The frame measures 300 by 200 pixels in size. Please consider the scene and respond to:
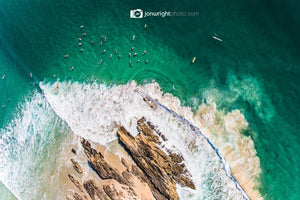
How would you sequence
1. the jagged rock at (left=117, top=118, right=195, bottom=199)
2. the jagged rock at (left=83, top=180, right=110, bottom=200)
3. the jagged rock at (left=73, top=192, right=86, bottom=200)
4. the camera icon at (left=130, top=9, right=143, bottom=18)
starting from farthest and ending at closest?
1. the jagged rock at (left=73, top=192, right=86, bottom=200)
2. the camera icon at (left=130, top=9, right=143, bottom=18)
3. the jagged rock at (left=83, top=180, right=110, bottom=200)
4. the jagged rock at (left=117, top=118, right=195, bottom=199)

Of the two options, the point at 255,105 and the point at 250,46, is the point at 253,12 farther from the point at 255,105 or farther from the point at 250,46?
the point at 255,105

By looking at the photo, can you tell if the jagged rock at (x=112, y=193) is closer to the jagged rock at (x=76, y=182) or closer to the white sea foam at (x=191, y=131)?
the jagged rock at (x=76, y=182)

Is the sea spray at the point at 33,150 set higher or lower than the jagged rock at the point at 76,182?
higher

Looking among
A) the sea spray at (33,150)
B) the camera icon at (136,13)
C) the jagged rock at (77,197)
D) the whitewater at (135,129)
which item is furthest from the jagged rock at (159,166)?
the camera icon at (136,13)

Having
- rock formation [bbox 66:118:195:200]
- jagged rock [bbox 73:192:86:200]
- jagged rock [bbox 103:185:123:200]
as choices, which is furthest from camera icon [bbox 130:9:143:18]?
jagged rock [bbox 73:192:86:200]

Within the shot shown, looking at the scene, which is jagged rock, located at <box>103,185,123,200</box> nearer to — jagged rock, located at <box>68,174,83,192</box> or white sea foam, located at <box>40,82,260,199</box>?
jagged rock, located at <box>68,174,83,192</box>

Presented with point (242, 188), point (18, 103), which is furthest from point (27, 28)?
point (242, 188)

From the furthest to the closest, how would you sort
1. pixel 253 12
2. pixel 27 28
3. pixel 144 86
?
1. pixel 27 28
2. pixel 144 86
3. pixel 253 12
